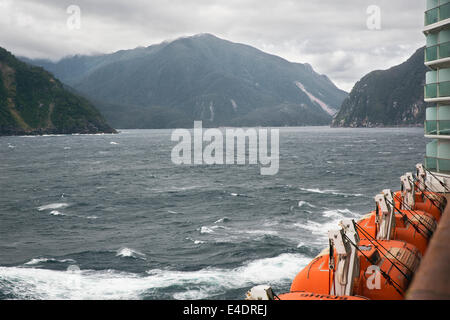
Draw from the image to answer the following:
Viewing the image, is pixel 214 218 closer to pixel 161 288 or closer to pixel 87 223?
pixel 87 223

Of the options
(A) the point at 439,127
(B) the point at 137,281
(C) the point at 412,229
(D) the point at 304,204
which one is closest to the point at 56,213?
(B) the point at 137,281

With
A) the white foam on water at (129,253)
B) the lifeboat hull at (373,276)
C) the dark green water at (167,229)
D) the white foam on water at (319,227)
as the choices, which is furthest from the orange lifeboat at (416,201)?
the white foam on water at (129,253)

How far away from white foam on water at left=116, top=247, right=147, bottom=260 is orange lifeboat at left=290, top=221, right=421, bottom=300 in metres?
16.9

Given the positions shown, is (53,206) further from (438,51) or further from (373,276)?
(438,51)

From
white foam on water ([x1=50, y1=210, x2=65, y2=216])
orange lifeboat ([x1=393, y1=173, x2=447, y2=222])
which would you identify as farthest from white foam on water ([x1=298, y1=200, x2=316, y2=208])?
white foam on water ([x1=50, y1=210, x2=65, y2=216])

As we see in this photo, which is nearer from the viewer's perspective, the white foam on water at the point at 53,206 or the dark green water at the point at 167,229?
the dark green water at the point at 167,229

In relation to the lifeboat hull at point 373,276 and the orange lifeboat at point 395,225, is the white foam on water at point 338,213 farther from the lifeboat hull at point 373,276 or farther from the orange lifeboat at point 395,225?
the lifeboat hull at point 373,276

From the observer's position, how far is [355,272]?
43.9 ft

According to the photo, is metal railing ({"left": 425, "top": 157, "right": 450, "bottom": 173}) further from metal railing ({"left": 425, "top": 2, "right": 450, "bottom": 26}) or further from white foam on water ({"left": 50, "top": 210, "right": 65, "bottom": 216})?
white foam on water ({"left": 50, "top": 210, "right": 65, "bottom": 216})

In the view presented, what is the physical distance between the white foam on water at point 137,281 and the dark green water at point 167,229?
0.21ft

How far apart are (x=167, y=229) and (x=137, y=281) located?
1306 cm

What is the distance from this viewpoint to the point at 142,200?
5209cm

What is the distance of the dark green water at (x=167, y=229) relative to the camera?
2375 cm
